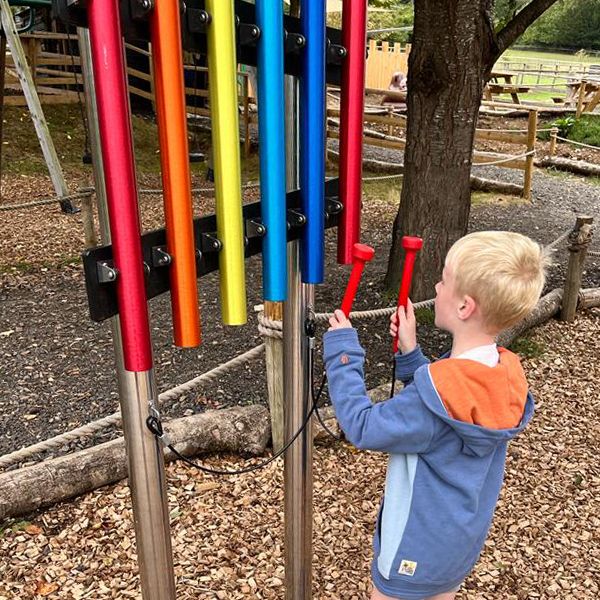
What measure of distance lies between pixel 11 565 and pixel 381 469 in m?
1.59

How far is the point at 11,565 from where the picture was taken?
7.69ft

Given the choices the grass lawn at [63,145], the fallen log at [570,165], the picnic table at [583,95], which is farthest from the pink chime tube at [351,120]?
the picnic table at [583,95]

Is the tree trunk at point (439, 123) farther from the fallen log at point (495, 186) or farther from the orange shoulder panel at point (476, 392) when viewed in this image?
the fallen log at point (495, 186)

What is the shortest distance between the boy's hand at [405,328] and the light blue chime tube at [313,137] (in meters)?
0.24

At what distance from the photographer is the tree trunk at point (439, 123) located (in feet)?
13.0

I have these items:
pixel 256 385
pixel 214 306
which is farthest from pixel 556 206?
pixel 256 385

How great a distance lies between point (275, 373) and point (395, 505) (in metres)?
1.26

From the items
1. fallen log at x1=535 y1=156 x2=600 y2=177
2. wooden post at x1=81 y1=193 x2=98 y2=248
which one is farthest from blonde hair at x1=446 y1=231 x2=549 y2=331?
fallen log at x1=535 y1=156 x2=600 y2=177

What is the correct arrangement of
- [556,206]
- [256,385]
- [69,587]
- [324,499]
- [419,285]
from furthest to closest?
[556,206], [419,285], [256,385], [324,499], [69,587]

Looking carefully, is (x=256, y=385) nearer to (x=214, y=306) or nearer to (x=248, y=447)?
(x=248, y=447)

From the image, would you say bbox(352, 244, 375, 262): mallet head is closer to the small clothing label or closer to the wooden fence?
the small clothing label

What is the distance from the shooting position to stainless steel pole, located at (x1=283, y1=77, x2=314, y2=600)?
1.62 meters

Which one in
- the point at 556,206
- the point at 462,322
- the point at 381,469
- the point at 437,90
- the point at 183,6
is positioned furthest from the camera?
the point at 556,206

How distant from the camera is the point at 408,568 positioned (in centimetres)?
156
